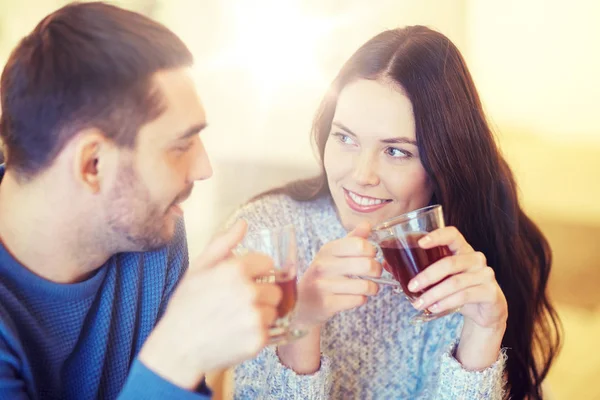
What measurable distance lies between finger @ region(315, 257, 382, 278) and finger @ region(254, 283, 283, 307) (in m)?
0.19

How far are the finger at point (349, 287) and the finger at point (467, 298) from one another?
0.14 m

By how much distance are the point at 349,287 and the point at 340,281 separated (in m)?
0.02

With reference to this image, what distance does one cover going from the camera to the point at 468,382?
45.9 inches

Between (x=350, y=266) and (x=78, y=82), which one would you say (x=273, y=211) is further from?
(x=78, y=82)

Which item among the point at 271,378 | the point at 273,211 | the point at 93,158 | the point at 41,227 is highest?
the point at 93,158

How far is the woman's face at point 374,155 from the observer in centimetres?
125

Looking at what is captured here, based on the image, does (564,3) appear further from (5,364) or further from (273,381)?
(5,364)

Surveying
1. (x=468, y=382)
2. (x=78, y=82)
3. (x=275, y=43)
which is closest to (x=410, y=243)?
(x=468, y=382)

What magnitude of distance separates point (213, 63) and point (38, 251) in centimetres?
106

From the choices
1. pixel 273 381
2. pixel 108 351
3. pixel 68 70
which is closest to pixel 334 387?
pixel 273 381

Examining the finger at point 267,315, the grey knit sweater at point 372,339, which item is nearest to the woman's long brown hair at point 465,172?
the grey knit sweater at point 372,339

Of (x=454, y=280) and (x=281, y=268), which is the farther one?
(x=454, y=280)

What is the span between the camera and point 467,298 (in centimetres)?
104

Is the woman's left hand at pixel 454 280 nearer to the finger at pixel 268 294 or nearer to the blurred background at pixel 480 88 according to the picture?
the finger at pixel 268 294
